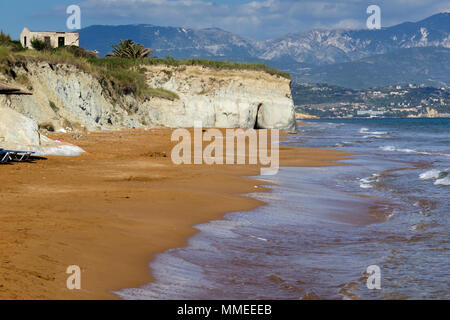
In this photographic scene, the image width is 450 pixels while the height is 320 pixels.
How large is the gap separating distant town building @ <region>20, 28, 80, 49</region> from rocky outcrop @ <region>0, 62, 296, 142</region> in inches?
764

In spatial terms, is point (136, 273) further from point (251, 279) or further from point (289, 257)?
point (289, 257)

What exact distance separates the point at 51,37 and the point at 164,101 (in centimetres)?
2576

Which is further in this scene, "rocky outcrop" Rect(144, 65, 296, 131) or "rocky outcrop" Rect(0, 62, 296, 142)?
"rocky outcrop" Rect(144, 65, 296, 131)

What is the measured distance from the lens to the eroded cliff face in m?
30.0

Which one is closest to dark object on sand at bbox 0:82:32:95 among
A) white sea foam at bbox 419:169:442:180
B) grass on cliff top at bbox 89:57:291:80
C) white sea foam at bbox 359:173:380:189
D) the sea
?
the sea

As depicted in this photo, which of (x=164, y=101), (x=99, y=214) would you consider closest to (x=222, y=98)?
(x=164, y=101)

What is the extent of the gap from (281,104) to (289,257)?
47.2 metres

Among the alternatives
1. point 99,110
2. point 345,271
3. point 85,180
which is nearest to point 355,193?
point 85,180

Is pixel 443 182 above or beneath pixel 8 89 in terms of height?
beneath

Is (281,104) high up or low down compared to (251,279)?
up

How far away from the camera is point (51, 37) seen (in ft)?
215

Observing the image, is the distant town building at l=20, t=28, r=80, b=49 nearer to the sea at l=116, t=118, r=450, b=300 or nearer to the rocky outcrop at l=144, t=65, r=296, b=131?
the rocky outcrop at l=144, t=65, r=296, b=131

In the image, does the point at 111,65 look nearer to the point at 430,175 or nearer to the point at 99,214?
the point at 430,175

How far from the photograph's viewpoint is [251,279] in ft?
21.5
